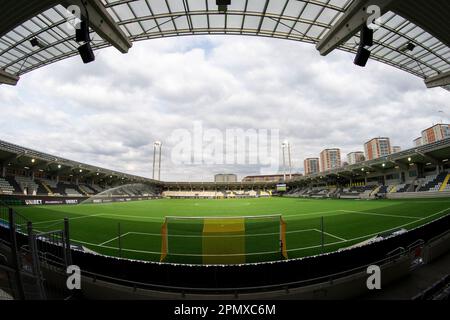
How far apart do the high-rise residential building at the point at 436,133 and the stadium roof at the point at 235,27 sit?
343ft

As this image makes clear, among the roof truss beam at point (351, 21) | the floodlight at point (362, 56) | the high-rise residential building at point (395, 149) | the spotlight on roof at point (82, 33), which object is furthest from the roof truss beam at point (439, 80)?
the high-rise residential building at point (395, 149)

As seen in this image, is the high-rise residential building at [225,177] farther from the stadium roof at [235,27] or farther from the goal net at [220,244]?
the goal net at [220,244]

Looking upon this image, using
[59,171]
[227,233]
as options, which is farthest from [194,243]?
[59,171]

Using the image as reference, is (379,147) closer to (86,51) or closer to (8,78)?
(86,51)

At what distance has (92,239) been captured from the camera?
1120 cm

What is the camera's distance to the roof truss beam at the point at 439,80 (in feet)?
49.3

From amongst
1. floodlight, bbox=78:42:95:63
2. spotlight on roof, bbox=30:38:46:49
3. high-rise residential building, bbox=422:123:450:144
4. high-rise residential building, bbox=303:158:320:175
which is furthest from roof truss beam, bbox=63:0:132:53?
high-rise residential building, bbox=303:158:320:175

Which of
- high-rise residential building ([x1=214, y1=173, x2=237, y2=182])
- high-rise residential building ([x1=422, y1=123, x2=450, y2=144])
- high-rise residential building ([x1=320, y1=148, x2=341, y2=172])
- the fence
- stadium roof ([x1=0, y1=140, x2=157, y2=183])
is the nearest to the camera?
the fence

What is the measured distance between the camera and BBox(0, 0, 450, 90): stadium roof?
375 inches

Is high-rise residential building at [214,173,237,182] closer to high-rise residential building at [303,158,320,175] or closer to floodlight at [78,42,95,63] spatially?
high-rise residential building at [303,158,320,175]

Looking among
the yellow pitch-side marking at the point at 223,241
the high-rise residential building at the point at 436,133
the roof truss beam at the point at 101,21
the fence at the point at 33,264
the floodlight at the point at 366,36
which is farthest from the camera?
the high-rise residential building at the point at 436,133

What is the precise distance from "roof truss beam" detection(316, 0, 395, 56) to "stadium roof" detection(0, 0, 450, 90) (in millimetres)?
39

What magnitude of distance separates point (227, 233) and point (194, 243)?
10.0 ft
